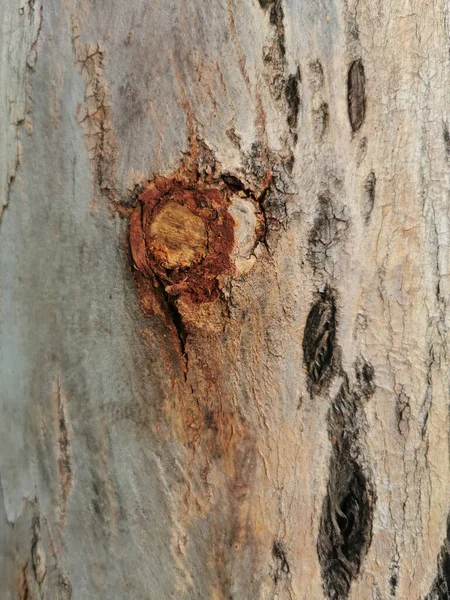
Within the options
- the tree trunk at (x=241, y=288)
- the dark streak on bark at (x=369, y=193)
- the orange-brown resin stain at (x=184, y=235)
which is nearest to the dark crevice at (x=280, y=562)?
the tree trunk at (x=241, y=288)

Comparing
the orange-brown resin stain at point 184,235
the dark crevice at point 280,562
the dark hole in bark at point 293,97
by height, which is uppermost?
the dark hole in bark at point 293,97

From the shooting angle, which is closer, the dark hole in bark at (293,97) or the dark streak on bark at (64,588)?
the dark hole in bark at (293,97)

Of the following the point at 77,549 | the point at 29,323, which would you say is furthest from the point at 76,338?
the point at 77,549

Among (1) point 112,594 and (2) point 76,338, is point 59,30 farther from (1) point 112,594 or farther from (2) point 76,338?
(1) point 112,594

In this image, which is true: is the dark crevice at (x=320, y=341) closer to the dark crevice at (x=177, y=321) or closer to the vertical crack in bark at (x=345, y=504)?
the vertical crack in bark at (x=345, y=504)

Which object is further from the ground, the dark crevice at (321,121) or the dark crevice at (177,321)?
the dark crevice at (321,121)

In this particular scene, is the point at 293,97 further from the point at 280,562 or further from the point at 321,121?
the point at 280,562

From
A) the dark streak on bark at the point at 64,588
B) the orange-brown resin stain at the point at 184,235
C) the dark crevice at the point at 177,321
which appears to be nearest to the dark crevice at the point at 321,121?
the orange-brown resin stain at the point at 184,235
